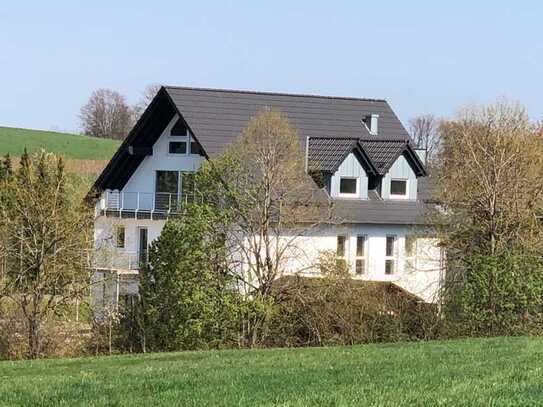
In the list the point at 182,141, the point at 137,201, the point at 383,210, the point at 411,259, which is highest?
the point at 182,141

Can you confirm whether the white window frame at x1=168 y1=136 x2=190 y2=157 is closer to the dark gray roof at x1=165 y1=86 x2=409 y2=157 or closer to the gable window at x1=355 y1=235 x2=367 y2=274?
the dark gray roof at x1=165 y1=86 x2=409 y2=157

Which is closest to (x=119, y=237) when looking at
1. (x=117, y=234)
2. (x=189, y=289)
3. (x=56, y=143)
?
(x=117, y=234)

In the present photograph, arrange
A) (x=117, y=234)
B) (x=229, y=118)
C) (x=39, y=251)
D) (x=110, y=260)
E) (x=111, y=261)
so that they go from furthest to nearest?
(x=229, y=118)
(x=117, y=234)
(x=111, y=261)
(x=110, y=260)
(x=39, y=251)

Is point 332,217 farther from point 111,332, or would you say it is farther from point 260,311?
point 111,332

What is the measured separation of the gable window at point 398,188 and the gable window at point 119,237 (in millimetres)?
10506

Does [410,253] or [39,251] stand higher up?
[410,253]

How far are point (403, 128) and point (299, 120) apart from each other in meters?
5.61

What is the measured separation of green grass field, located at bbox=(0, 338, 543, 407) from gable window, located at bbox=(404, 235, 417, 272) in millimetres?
13121

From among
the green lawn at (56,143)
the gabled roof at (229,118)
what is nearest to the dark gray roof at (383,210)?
the gabled roof at (229,118)

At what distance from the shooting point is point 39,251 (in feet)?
99.6

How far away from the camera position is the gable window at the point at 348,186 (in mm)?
39344

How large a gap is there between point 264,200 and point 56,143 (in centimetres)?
6134

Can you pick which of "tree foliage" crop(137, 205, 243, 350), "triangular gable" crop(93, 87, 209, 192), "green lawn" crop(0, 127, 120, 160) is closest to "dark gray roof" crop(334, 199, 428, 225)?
"triangular gable" crop(93, 87, 209, 192)

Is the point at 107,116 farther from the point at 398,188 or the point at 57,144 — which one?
the point at 398,188
